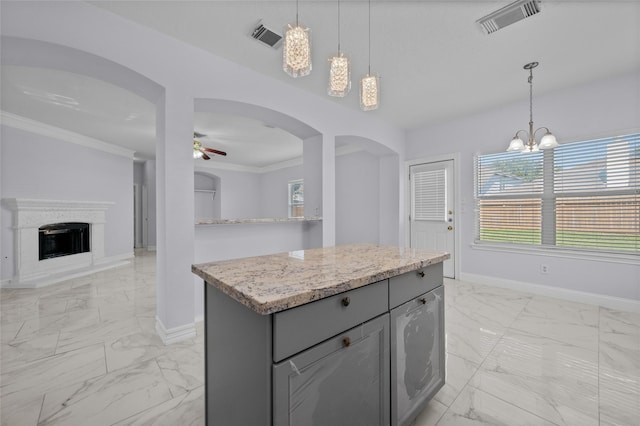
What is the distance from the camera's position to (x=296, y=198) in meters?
7.86

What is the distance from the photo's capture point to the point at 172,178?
→ 2.37 m

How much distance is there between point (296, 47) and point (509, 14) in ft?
6.43

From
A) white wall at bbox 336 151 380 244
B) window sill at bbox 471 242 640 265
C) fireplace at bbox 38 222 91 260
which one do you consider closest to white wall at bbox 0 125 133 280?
fireplace at bbox 38 222 91 260

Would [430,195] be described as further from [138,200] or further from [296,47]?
[138,200]

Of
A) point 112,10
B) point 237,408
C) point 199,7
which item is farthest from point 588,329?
point 112,10

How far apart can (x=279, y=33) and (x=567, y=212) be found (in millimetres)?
4068

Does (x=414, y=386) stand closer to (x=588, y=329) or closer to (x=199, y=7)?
(x=588, y=329)

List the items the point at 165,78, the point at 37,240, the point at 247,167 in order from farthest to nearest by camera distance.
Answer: the point at 247,167 → the point at 37,240 → the point at 165,78

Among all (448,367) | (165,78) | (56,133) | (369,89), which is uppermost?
(56,133)

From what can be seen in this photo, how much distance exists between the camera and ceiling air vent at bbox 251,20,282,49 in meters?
2.28

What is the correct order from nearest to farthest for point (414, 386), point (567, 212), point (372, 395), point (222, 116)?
point (372, 395) < point (414, 386) < point (567, 212) < point (222, 116)

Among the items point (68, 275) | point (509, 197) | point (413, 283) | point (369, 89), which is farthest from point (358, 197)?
point (68, 275)

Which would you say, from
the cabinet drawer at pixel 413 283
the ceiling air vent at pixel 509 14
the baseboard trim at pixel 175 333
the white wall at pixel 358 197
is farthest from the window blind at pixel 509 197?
the baseboard trim at pixel 175 333

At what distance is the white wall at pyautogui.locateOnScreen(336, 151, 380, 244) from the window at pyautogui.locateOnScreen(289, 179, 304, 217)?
1601 millimetres
